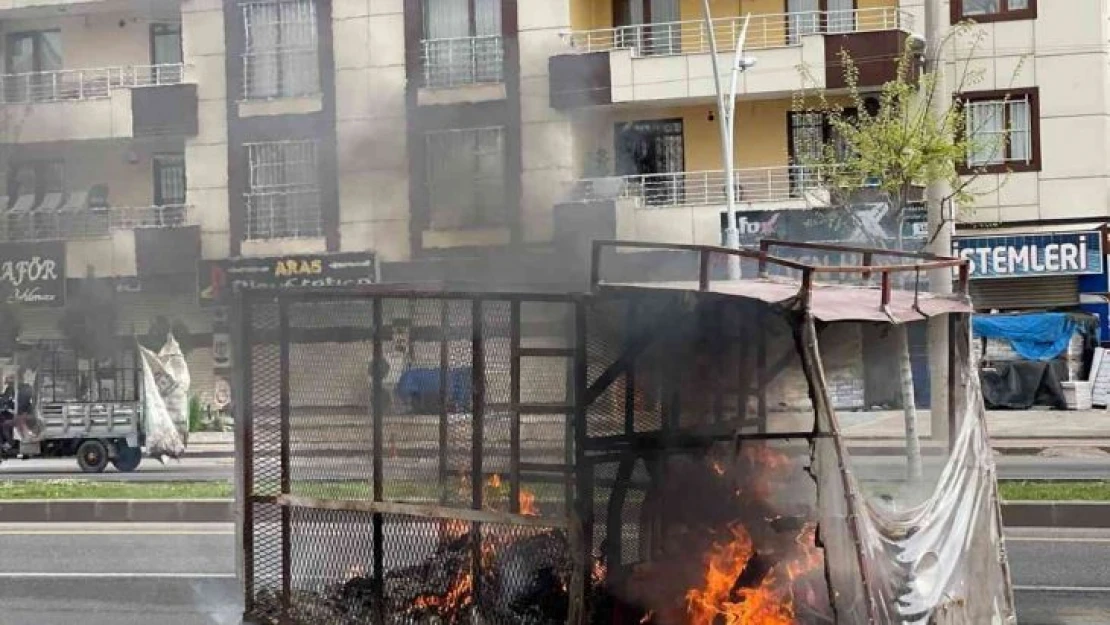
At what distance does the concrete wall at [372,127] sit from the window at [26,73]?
77.2 inches

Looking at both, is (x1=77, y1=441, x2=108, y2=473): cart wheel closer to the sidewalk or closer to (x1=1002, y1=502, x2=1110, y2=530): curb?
the sidewalk

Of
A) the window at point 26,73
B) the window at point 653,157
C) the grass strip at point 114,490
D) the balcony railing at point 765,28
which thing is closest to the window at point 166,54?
the window at point 26,73

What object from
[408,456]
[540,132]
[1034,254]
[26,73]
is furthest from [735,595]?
[1034,254]

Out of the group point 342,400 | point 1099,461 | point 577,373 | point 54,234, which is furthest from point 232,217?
point 1099,461

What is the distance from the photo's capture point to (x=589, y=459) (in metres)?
5.86

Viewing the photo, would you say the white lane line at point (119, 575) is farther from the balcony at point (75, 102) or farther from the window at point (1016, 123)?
the window at point (1016, 123)

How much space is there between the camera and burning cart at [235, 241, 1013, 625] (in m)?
5.71

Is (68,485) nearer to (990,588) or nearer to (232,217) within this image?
(232,217)

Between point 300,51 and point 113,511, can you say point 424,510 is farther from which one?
point 113,511

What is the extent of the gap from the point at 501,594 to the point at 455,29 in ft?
13.9

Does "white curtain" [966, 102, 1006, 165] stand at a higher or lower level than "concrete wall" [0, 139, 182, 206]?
higher

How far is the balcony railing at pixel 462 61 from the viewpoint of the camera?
873 centimetres

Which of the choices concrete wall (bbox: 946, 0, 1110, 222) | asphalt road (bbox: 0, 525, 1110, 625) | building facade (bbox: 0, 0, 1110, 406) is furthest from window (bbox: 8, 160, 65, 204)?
concrete wall (bbox: 946, 0, 1110, 222)

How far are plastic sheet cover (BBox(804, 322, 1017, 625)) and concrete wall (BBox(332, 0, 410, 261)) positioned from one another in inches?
149
